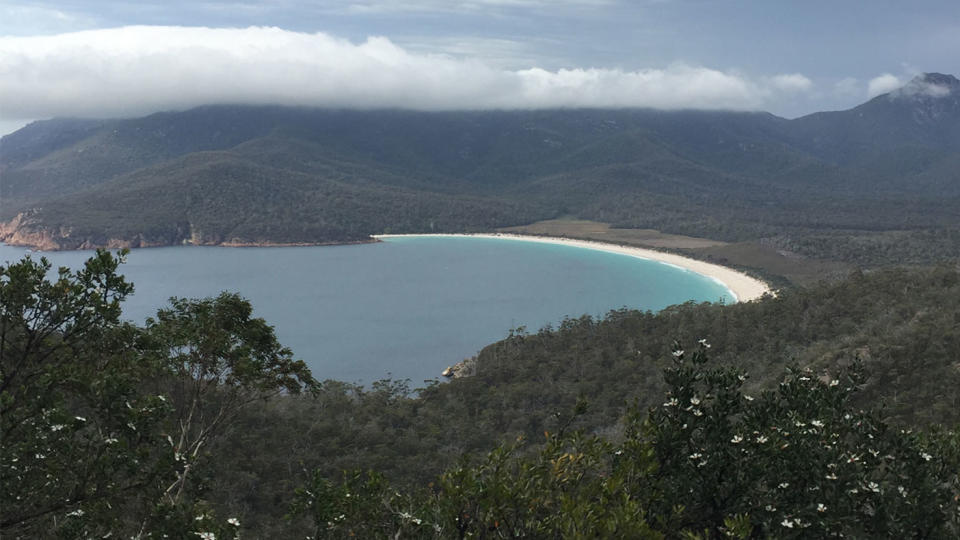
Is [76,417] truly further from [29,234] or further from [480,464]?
[29,234]

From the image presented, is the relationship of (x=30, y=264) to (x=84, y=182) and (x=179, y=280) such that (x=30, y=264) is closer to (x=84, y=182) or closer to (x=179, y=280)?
(x=179, y=280)

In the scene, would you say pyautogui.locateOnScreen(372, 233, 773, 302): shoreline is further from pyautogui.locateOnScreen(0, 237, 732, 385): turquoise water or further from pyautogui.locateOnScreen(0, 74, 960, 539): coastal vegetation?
pyautogui.locateOnScreen(0, 74, 960, 539): coastal vegetation

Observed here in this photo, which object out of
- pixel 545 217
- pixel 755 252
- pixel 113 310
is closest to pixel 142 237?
pixel 545 217

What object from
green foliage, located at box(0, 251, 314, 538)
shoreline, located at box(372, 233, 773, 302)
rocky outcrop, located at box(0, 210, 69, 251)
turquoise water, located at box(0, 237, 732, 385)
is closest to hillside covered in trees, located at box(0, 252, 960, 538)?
green foliage, located at box(0, 251, 314, 538)

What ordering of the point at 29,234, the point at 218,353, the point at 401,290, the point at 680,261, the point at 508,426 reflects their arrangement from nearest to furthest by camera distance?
1. the point at 218,353
2. the point at 508,426
3. the point at 401,290
4. the point at 680,261
5. the point at 29,234

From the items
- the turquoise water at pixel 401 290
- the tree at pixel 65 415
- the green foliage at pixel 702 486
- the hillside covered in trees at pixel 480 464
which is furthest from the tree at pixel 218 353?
the turquoise water at pixel 401 290

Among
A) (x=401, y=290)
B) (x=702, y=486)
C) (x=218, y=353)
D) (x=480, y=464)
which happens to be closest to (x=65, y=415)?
(x=218, y=353)
